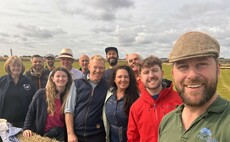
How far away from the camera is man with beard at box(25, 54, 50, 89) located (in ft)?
→ 25.5

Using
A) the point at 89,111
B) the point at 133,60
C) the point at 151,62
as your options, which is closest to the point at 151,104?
the point at 151,62

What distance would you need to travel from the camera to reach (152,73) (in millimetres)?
4160

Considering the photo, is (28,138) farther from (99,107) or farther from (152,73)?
(152,73)

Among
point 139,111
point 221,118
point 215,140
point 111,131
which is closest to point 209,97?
point 221,118

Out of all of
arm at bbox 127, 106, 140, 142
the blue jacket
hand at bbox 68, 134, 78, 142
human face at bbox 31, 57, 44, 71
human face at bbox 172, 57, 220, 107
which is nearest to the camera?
human face at bbox 172, 57, 220, 107

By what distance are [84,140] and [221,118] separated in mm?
3778

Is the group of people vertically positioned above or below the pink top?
above

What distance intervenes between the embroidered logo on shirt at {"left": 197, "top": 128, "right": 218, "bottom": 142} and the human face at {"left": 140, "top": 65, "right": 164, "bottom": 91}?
7.17ft

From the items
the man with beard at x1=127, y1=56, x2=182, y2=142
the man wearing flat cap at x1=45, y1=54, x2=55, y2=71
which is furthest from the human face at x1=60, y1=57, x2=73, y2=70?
the man with beard at x1=127, y1=56, x2=182, y2=142

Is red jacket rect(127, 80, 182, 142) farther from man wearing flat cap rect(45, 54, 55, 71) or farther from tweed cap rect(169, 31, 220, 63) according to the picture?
man wearing flat cap rect(45, 54, 55, 71)

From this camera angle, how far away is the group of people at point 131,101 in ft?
6.46

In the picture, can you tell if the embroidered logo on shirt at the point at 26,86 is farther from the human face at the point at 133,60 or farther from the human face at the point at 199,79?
the human face at the point at 199,79

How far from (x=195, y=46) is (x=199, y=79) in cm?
26

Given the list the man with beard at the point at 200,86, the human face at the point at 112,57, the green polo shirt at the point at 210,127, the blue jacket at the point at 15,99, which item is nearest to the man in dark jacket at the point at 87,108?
the blue jacket at the point at 15,99
